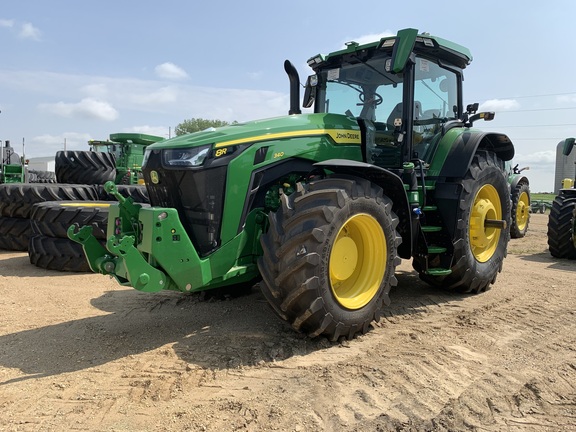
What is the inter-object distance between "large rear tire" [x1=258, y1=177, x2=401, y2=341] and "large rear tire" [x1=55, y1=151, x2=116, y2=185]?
27.7 feet

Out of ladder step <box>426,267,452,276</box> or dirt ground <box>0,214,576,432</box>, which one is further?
ladder step <box>426,267,452,276</box>

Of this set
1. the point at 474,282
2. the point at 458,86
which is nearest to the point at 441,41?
the point at 458,86

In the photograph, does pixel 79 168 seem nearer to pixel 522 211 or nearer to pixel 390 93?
pixel 390 93

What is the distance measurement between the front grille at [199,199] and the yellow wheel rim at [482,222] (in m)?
3.20

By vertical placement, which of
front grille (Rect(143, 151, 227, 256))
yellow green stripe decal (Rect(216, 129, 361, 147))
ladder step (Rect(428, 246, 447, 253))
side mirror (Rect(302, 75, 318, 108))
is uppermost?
side mirror (Rect(302, 75, 318, 108))

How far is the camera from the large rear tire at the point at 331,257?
11.6ft

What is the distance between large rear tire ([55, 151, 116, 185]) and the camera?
10945 millimetres

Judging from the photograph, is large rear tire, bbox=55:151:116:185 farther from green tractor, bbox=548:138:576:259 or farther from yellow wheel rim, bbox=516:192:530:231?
yellow wheel rim, bbox=516:192:530:231

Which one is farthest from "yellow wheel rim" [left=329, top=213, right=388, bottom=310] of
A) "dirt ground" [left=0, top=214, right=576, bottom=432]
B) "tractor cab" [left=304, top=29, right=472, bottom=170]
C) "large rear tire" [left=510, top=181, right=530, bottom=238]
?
"large rear tire" [left=510, top=181, right=530, bottom=238]

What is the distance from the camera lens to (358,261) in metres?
4.30

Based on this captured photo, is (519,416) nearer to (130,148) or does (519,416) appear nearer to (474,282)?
(474,282)

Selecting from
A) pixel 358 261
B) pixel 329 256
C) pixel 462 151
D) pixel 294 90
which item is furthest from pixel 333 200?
pixel 294 90

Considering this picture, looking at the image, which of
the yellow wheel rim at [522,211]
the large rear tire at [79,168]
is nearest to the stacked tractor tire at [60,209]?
the large rear tire at [79,168]

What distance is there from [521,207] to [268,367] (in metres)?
11.6
